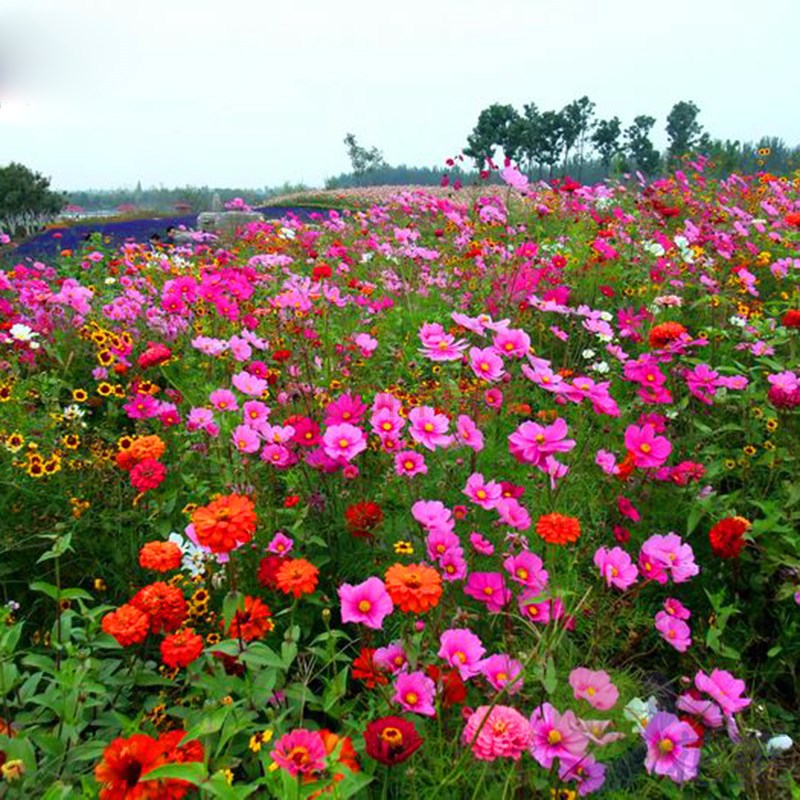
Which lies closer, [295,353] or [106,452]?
[106,452]

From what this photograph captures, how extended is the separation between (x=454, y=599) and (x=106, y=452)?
1165 mm

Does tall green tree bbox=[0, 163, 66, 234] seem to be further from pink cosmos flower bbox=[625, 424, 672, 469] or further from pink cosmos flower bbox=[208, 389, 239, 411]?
pink cosmos flower bbox=[625, 424, 672, 469]

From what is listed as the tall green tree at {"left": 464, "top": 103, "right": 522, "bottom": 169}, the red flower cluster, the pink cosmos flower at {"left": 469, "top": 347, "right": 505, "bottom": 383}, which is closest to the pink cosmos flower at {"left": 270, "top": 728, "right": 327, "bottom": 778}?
the red flower cluster

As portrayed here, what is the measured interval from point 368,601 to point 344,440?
435 millimetres

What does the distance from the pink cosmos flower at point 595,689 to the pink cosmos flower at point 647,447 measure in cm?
71

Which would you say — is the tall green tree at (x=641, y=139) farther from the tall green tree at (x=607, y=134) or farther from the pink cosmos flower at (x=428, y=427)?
the pink cosmos flower at (x=428, y=427)

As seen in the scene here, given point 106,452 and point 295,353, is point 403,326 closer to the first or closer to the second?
point 295,353

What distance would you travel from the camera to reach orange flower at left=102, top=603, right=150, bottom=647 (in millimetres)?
1106

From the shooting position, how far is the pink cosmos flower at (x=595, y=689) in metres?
1.07

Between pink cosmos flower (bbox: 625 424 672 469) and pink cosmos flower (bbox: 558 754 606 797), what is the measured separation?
2.54 feet

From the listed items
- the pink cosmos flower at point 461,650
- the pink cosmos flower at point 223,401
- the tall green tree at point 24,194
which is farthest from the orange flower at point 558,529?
the tall green tree at point 24,194

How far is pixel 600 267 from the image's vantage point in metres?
4.13

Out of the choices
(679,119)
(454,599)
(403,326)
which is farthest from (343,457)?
(679,119)

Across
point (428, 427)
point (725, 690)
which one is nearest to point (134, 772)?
point (428, 427)
